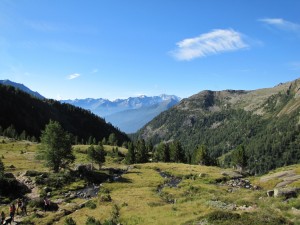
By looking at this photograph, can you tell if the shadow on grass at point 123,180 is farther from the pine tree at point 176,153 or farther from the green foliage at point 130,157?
the pine tree at point 176,153

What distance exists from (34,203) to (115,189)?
72.8ft

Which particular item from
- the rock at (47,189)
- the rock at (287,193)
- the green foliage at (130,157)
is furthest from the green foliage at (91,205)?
the green foliage at (130,157)

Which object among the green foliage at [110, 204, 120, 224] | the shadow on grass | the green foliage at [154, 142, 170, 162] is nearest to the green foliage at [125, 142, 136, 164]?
the green foliage at [154, 142, 170, 162]

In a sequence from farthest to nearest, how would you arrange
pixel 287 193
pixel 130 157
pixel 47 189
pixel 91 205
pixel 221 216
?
pixel 130 157
pixel 47 189
pixel 91 205
pixel 287 193
pixel 221 216

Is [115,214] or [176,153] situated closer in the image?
[115,214]

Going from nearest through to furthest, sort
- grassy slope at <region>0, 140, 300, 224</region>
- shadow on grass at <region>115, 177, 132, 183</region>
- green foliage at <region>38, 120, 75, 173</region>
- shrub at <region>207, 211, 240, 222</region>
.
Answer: shrub at <region>207, 211, 240, 222</region>
grassy slope at <region>0, 140, 300, 224</region>
green foliage at <region>38, 120, 75, 173</region>
shadow on grass at <region>115, 177, 132, 183</region>

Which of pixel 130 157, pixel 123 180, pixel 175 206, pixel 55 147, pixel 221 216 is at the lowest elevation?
pixel 123 180

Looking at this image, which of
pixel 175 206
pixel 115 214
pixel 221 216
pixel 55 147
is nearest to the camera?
pixel 221 216

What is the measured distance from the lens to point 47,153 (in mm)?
81750

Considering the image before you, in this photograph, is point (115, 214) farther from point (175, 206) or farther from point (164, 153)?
point (164, 153)

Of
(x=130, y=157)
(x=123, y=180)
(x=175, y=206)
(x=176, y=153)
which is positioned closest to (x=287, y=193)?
(x=175, y=206)

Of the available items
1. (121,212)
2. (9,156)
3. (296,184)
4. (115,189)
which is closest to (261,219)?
(121,212)

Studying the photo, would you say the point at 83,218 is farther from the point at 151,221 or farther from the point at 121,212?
the point at 151,221

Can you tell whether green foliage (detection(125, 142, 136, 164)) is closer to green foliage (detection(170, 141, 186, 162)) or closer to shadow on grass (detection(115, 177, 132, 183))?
green foliage (detection(170, 141, 186, 162))
